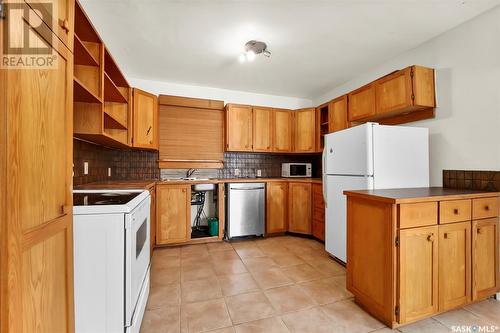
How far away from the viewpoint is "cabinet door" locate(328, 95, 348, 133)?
3107 mm

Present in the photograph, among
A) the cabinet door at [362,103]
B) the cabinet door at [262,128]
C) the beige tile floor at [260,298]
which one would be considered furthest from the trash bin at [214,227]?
the cabinet door at [362,103]

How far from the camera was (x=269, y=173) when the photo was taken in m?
4.17

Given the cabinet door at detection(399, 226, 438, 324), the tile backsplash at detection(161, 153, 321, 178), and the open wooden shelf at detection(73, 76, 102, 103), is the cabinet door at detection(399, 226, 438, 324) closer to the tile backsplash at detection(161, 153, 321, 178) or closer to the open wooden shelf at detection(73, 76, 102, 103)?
the open wooden shelf at detection(73, 76, 102, 103)

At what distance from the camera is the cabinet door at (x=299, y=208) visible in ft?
11.3

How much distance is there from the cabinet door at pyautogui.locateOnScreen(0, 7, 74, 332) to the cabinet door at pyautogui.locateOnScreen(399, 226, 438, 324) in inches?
74.4

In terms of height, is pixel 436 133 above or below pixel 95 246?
above

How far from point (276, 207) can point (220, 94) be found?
2136mm

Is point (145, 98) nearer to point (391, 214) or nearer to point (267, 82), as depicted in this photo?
point (267, 82)

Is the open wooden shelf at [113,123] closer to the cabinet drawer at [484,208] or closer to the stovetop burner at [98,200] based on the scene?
the stovetop burner at [98,200]

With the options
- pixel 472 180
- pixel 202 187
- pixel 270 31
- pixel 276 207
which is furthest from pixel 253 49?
pixel 472 180

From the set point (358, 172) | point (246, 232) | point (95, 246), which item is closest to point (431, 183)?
point (358, 172)

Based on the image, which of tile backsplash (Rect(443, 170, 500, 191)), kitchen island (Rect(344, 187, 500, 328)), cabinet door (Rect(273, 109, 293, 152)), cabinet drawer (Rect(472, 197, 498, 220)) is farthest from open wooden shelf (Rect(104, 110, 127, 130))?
tile backsplash (Rect(443, 170, 500, 191))

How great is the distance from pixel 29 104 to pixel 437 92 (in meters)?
3.14

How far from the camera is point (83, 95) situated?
5.51ft
